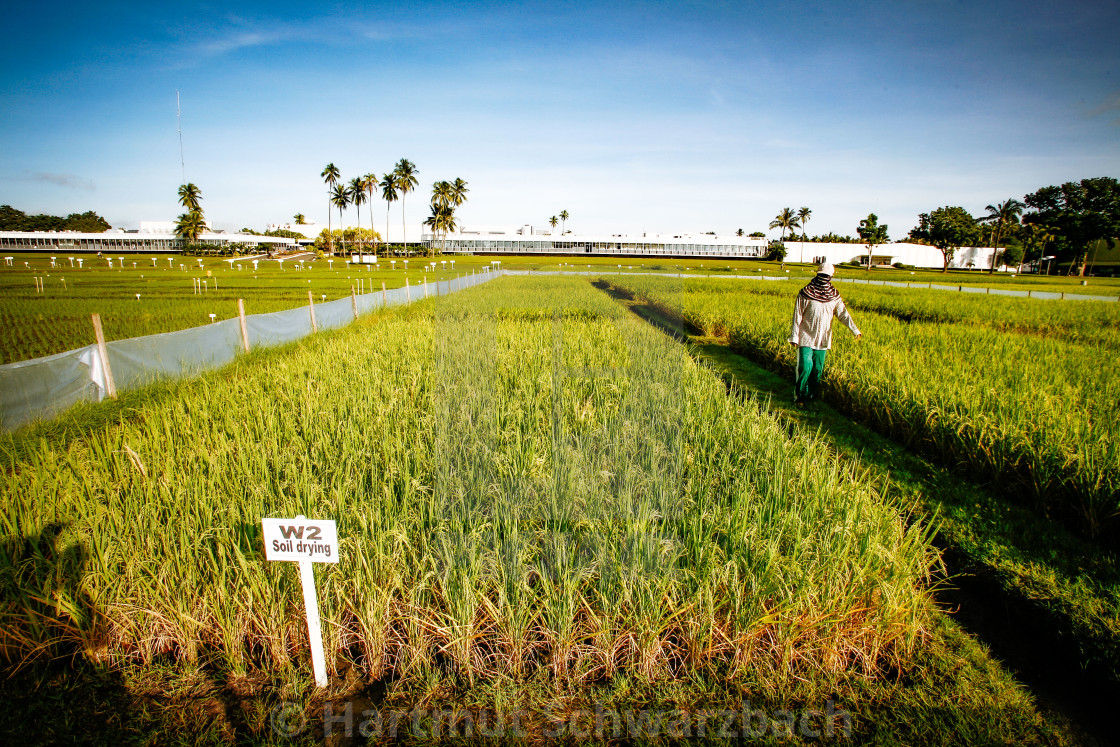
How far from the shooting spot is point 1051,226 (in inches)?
2349

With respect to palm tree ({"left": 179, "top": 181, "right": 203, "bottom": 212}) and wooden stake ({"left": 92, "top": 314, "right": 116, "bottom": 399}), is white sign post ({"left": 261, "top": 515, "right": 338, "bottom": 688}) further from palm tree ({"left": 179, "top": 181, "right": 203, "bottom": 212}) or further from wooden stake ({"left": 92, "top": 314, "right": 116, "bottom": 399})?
palm tree ({"left": 179, "top": 181, "right": 203, "bottom": 212})

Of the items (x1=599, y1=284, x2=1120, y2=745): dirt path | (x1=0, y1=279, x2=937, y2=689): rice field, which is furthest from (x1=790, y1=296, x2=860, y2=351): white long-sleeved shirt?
(x1=0, y1=279, x2=937, y2=689): rice field

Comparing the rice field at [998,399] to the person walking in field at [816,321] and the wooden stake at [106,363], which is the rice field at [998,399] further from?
the wooden stake at [106,363]

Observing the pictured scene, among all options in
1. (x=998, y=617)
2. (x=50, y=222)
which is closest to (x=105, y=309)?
(x=998, y=617)

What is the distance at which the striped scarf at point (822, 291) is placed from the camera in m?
6.13

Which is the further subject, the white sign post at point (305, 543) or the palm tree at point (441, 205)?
the palm tree at point (441, 205)

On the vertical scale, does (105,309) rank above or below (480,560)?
above

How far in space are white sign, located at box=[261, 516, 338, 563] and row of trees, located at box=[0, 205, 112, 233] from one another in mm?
118863

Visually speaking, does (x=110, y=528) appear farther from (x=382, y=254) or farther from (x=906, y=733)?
(x=382, y=254)

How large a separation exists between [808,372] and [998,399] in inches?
77.8

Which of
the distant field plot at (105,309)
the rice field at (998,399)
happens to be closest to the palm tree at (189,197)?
the distant field plot at (105,309)

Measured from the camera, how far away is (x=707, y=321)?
42.6 feet

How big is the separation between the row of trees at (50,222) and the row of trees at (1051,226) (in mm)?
132623

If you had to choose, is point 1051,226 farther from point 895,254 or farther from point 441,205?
point 441,205
